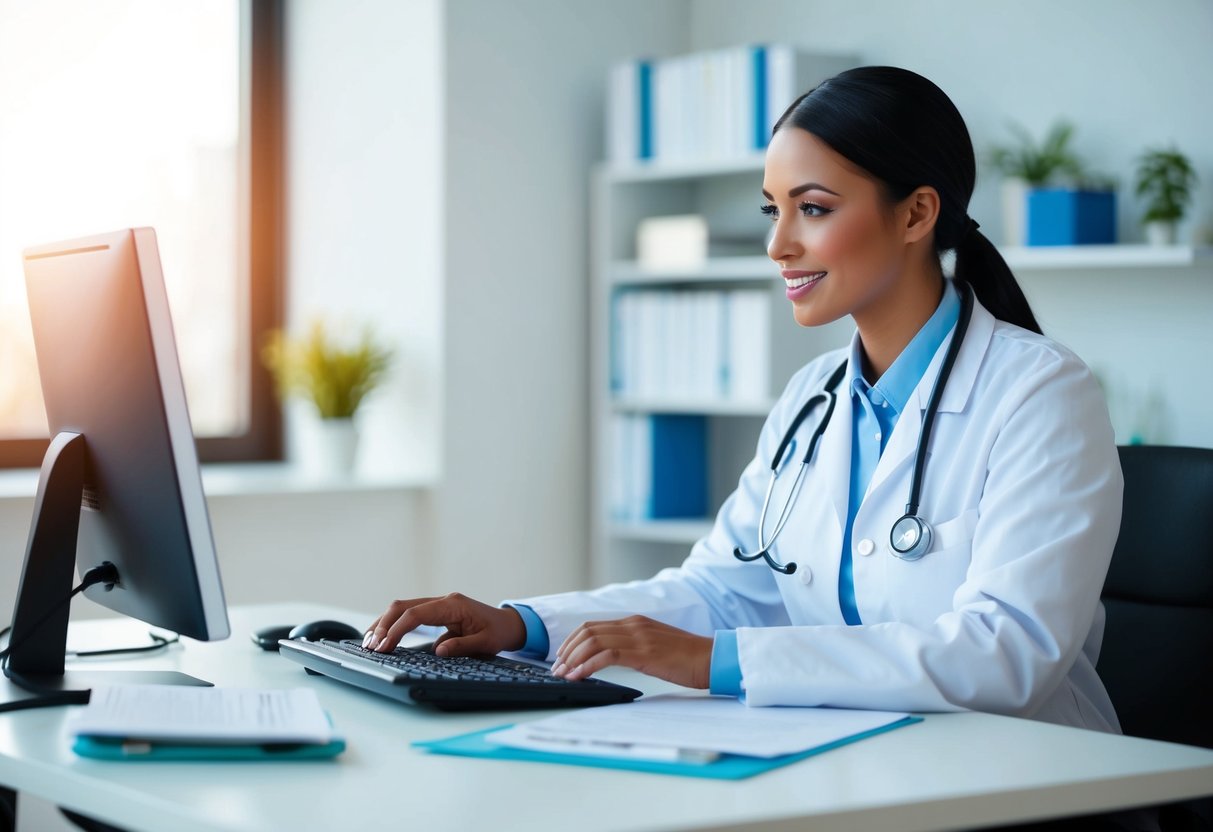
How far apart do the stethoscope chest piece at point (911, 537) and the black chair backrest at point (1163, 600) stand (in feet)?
1.03

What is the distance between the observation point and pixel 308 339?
3.52 m

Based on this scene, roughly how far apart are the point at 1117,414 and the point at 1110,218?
16.0 inches

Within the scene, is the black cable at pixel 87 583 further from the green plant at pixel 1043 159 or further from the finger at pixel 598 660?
the green plant at pixel 1043 159

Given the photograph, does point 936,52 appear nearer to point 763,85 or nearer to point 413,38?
point 763,85

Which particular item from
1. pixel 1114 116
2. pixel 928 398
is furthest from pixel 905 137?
pixel 1114 116

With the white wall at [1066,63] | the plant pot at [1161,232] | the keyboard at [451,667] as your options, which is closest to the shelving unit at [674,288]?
the white wall at [1066,63]

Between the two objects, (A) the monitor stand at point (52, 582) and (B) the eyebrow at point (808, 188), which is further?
(B) the eyebrow at point (808, 188)

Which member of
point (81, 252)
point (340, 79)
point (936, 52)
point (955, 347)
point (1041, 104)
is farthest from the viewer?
point (340, 79)

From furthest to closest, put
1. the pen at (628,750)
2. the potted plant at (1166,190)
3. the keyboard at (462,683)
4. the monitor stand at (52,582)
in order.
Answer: the potted plant at (1166,190) → the monitor stand at (52,582) → the keyboard at (462,683) → the pen at (628,750)

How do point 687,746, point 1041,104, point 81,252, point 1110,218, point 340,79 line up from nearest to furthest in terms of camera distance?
1. point 687,746
2. point 81,252
3. point 1110,218
4. point 1041,104
5. point 340,79

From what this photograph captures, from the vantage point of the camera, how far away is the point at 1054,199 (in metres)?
2.88

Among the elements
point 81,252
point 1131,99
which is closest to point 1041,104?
point 1131,99

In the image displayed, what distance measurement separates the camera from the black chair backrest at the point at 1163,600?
1.65 m

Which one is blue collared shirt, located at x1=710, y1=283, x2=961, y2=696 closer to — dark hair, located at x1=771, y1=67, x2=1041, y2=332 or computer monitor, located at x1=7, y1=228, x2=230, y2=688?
dark hair, located at x1=771, y1=67, x2=1041, y2=332
